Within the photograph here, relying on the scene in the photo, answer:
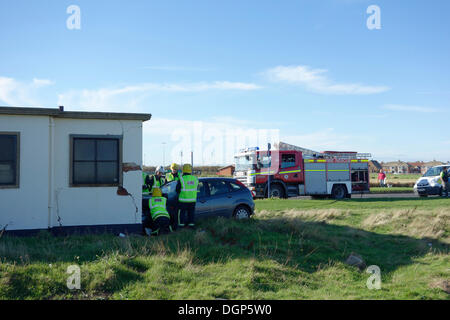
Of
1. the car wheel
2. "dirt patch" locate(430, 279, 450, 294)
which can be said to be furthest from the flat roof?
"dirt patch" locate(430, 279, 450, 294)

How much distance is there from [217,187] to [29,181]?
4.69m

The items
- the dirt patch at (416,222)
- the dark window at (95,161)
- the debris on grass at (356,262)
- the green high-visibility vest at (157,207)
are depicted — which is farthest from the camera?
the dirt patch at (416,222)

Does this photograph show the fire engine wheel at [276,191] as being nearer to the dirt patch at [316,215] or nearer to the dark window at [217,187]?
the dirt patch at [316,215]

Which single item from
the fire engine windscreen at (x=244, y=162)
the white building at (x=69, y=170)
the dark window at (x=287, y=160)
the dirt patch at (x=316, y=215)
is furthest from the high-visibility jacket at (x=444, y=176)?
the white building at (x=69, y=170)

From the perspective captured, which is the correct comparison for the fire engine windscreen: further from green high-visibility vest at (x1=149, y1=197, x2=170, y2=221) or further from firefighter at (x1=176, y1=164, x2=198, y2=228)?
green high-visibility vest at (x1=149, y1=197, x2=170, y2=221)

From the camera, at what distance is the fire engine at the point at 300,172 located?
2197cm

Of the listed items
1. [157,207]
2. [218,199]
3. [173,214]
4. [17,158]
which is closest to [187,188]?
[157,207]

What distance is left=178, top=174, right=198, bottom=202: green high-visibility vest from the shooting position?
10703 mm

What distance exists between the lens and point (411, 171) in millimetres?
114688

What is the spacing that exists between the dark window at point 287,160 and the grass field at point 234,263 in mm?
10431

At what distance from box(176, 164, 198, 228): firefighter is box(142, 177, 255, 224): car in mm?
583

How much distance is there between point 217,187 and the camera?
12180 millimetres

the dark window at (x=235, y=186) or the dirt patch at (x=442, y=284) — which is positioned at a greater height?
the dark window at (x=235, y=186)

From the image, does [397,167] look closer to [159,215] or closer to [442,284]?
[159,215]
